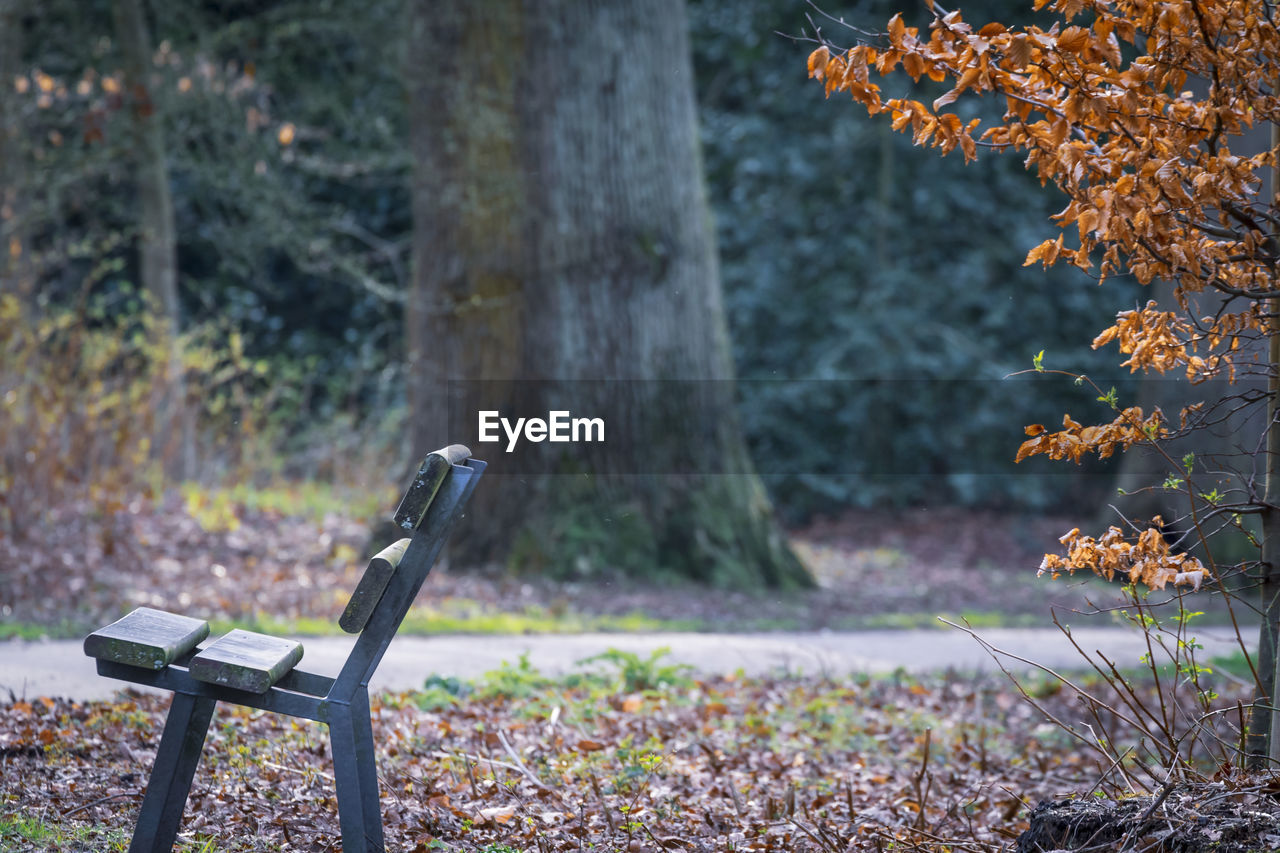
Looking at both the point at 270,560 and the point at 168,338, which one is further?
the point at 168,338

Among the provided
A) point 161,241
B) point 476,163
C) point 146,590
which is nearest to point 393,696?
point 146,590

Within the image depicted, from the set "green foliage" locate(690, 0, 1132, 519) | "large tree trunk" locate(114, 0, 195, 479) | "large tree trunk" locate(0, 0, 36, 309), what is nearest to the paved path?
"large tree trunk" locate(114, 0, 195, 479)

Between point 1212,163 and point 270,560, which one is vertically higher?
point 1212,163

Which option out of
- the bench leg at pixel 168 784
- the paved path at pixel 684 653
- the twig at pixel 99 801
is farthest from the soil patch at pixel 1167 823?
the paved path at pixel 684 653

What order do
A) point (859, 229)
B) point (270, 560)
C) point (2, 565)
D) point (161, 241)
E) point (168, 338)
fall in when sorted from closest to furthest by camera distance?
point (2, 565), point (270, 560), point (168, 338), point (161, 241), point (859, 229)

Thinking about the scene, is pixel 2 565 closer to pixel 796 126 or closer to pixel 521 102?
pixel 521 102

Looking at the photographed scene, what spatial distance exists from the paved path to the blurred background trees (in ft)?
21.3

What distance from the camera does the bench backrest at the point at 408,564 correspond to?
302cm

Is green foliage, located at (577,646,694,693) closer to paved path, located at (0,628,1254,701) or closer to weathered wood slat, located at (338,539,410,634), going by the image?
paved path, located at (0,628,1254,701)

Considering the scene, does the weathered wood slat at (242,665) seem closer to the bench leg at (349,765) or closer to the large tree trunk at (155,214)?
the bench leg at (349,765)

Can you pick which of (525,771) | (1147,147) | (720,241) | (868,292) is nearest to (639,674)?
(525,771)

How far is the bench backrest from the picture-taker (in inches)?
119

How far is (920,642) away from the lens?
794 centimetres

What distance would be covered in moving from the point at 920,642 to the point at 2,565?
5.85m
